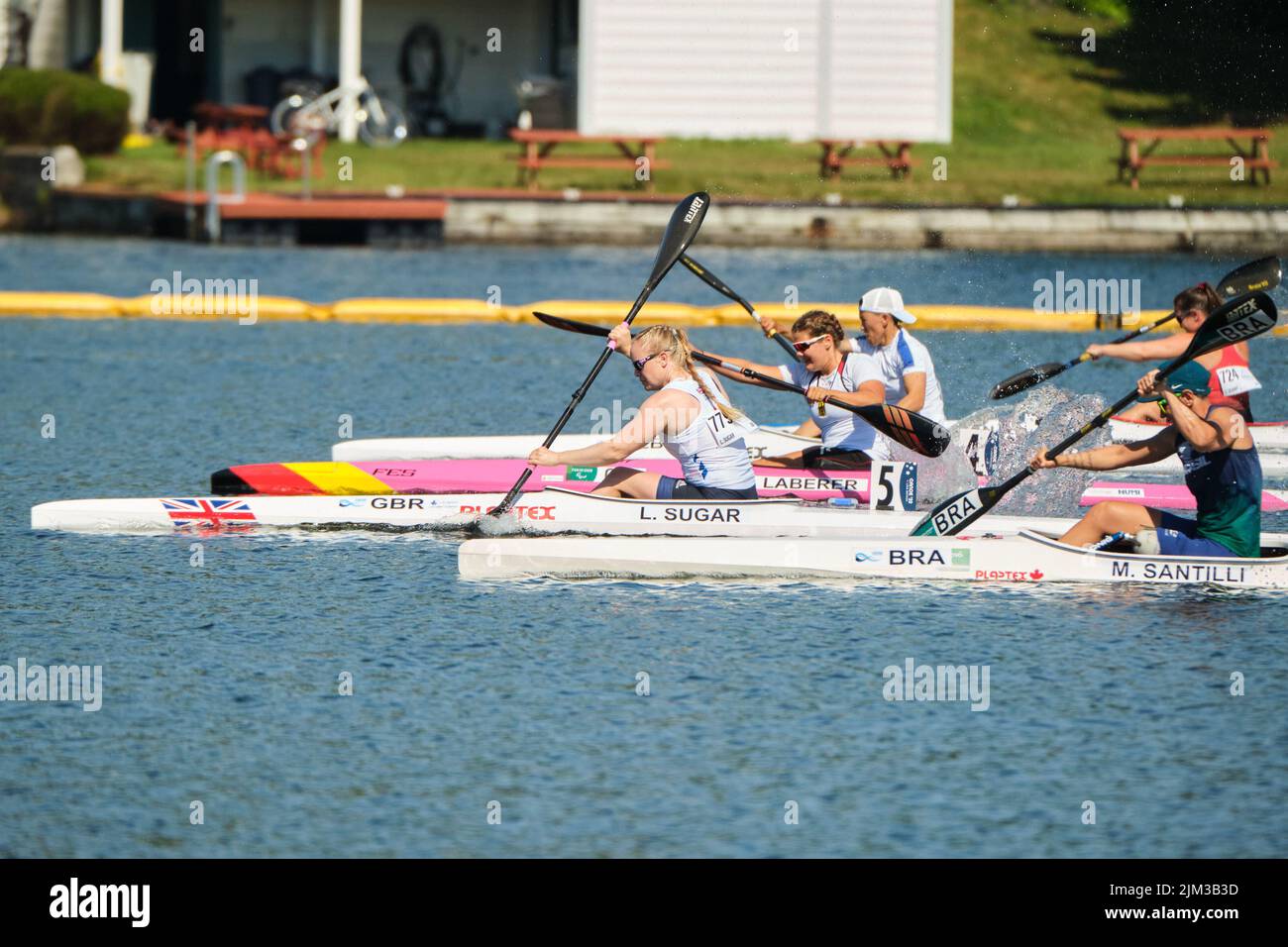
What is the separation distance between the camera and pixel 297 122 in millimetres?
34719

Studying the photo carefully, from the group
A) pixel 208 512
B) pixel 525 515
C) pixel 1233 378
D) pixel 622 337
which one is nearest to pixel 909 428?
pixel 622 337

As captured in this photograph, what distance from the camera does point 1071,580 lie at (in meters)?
11.1

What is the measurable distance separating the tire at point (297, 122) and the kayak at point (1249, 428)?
21.1m

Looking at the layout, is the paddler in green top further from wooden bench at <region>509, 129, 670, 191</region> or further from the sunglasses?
wooden bench at <region>509, 129, 670, 191</region>

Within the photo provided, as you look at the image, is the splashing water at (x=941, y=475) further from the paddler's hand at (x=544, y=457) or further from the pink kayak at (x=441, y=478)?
the paddler's hand at (x=544, y=457)

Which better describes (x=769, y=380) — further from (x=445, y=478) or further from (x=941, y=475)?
(x=445, y=478)

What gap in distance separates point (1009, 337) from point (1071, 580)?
11636 millimetres

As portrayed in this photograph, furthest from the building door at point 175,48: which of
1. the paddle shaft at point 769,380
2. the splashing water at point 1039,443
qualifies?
the splashing water at point 1039,443

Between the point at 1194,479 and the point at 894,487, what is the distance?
2.15 m

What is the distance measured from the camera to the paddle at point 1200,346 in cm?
1104

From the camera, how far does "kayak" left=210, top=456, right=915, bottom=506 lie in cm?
1281
